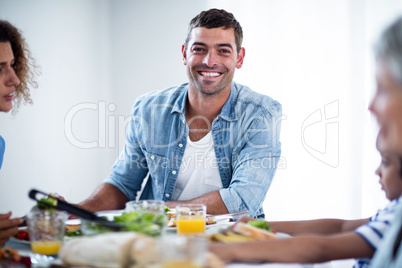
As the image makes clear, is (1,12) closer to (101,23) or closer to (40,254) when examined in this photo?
(101,23)

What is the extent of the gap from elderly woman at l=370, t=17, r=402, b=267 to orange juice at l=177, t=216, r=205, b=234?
1.92ft

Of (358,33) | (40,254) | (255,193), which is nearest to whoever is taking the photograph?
(40,254)

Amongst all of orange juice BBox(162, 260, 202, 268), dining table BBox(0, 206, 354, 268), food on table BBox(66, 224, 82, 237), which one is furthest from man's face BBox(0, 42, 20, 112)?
orange juice BBox(162, 260, 202, 268)

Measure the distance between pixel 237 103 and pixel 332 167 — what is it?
1556mm

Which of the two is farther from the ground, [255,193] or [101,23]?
[101,23]

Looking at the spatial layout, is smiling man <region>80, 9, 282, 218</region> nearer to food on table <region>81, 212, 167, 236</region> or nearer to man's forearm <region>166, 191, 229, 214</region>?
man's forearm <region>166, 191, 229, 214</region>

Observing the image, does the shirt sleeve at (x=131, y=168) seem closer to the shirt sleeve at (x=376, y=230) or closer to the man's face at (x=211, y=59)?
the man's face at (x=211, y=59)

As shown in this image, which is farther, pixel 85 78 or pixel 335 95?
pixel 85 78

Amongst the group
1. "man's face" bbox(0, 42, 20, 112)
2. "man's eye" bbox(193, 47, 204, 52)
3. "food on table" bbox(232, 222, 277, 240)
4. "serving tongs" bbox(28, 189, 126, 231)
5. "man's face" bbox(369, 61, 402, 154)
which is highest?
"man's eye" bbox(193, 47, 204, 52)

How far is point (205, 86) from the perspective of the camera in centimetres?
254

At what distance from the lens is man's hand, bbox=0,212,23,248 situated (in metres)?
1.42

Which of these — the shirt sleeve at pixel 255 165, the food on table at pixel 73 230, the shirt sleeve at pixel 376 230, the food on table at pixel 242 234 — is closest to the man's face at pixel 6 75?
the food on table at pixel 73 230

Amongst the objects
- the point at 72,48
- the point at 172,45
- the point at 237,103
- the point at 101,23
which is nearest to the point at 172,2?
the point at 172,45

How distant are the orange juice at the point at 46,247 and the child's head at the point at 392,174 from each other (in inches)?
39.4
